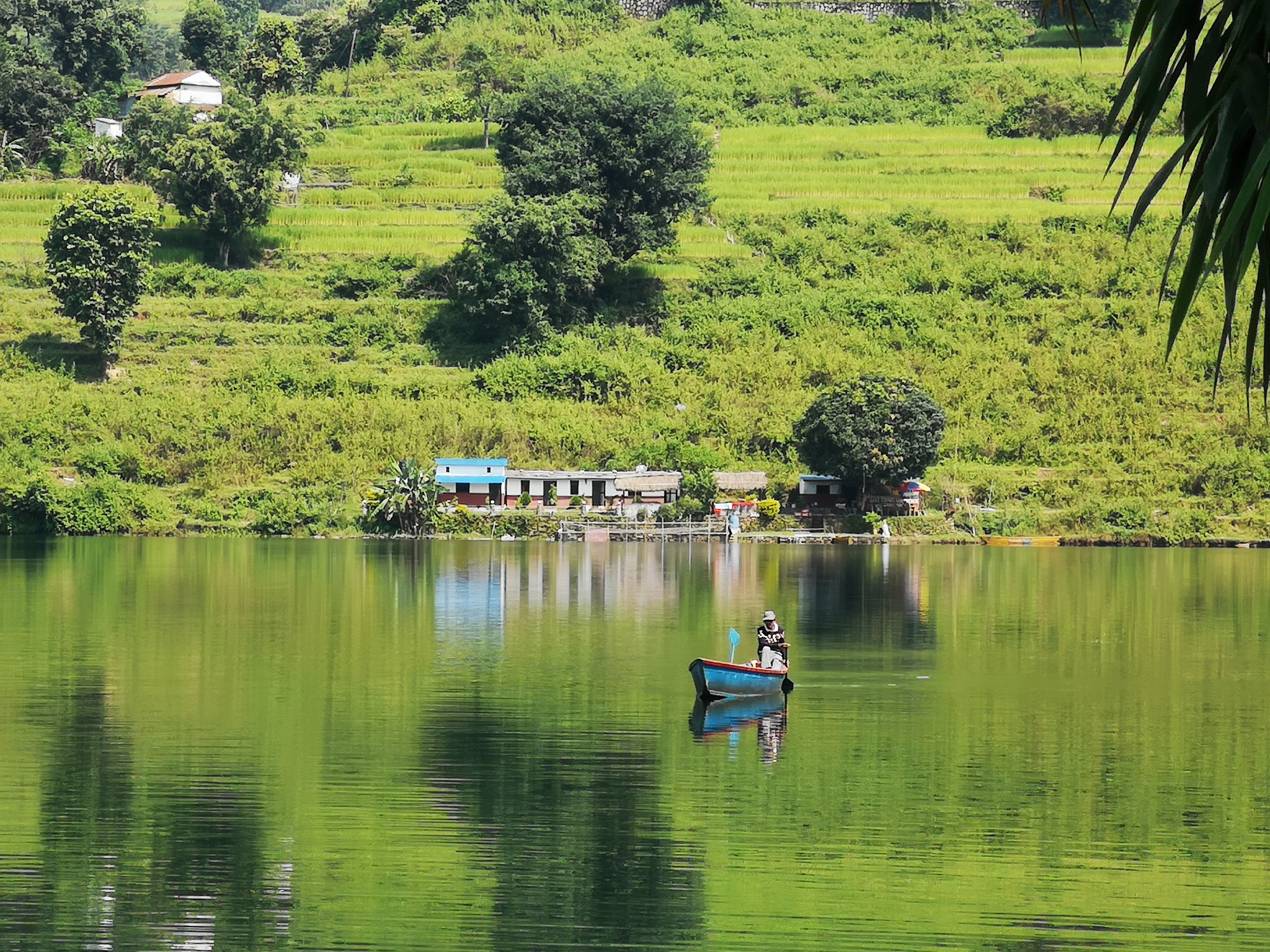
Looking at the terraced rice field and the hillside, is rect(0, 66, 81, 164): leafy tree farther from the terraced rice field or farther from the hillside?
the hillside

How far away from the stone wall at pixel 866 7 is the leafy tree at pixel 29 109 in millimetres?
34461

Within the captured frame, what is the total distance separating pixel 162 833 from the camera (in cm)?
1488

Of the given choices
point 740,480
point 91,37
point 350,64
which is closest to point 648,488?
Answer: point 740,480

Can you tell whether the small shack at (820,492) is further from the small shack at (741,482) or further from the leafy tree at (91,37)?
the leafy tree at (91,37)

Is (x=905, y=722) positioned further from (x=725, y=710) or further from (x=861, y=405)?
(x=861, y=405)

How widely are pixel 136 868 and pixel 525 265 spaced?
52.5 meters

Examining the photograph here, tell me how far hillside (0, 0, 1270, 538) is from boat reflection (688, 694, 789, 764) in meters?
34.7

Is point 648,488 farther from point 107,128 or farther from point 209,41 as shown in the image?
point 209,41

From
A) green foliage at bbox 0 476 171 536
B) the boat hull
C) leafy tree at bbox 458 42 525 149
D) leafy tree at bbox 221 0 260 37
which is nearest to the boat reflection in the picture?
the boat hull

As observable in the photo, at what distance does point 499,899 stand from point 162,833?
363 cm

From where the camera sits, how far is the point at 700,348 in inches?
2606

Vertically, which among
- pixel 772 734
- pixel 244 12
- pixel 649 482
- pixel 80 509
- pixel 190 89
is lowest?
pixel 80 509

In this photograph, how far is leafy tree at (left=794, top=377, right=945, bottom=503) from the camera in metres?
55.0

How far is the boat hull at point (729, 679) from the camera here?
2302 centimetres
